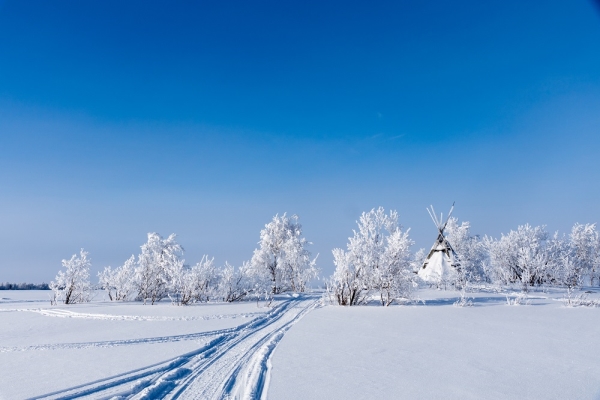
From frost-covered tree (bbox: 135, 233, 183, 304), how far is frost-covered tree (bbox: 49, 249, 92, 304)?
2786mm

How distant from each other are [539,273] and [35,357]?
111ft

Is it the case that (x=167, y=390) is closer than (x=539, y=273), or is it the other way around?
(x=167, y=390)

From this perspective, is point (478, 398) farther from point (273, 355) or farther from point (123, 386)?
point (123, 386)

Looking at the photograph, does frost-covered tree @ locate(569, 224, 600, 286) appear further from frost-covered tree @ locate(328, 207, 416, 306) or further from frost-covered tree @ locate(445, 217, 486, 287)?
frost-covered tree @ locate(328, 207, 416, 306)

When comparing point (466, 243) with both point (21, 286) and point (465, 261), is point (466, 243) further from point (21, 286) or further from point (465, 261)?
point (21, 286)

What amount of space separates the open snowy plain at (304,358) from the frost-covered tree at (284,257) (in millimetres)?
17548

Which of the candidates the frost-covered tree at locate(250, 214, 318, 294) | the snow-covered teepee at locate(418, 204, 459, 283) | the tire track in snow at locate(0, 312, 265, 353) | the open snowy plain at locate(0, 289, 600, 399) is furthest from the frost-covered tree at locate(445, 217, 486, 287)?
the tire track in snow at locate(0, 312, 265, 353)

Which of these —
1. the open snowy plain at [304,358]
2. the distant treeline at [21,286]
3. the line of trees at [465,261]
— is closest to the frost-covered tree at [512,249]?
the line of trees at [465,261]

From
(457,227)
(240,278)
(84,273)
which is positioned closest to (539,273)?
(457,227)

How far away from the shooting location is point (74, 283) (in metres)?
20.5

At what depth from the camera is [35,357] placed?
23.5 feet

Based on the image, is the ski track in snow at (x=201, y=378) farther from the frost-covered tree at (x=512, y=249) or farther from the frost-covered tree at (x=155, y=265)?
the frost-covered tree at (x=512, y=249)

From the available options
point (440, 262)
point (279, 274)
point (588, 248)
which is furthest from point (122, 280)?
point (588, 248)

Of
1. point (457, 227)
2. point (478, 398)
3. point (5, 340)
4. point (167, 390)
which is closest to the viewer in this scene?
point (478, 398)
